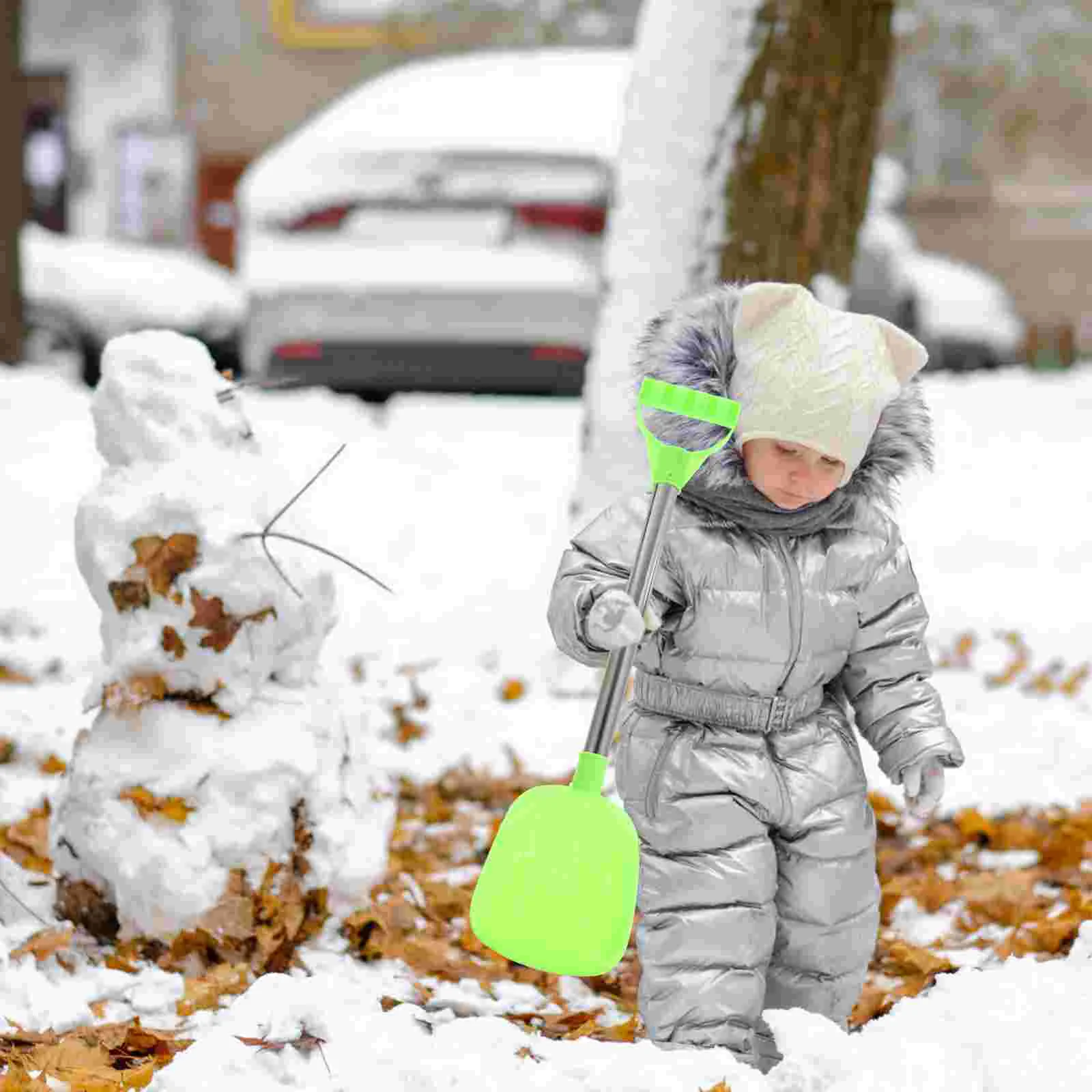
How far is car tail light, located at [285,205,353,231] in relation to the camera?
24.2 ft

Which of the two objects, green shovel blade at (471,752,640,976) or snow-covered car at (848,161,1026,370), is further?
snow-covered car at (848,161,1026,370)

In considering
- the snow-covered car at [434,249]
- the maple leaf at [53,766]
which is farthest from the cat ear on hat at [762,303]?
the snow-covered car at [434,249]

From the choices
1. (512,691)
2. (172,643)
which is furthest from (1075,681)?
(172,643)

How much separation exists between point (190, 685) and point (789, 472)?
1.14 metres

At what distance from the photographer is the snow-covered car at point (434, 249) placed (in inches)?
286

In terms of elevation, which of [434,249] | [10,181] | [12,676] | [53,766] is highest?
[434,249]

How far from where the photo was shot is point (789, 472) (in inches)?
93.9

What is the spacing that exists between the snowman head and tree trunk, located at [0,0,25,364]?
6.31 m

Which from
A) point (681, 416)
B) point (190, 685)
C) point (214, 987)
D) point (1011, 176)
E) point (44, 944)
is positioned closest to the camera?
point (681, 416)

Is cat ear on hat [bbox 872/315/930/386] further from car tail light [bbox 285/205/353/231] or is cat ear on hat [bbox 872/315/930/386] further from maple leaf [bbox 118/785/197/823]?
car tail light [bbox 285/205/353/231]

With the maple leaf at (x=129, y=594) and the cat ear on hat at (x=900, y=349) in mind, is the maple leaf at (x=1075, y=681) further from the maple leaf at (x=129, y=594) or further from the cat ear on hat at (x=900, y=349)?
the maple leaf at (x=129, y=594)

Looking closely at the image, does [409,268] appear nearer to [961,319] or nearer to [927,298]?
[927,298]

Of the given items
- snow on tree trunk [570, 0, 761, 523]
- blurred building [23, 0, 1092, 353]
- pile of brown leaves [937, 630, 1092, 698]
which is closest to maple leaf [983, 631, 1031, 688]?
pile of brown leaves [937, 630, 1092, 698]

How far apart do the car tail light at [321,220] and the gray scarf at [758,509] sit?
5213 millimetres
